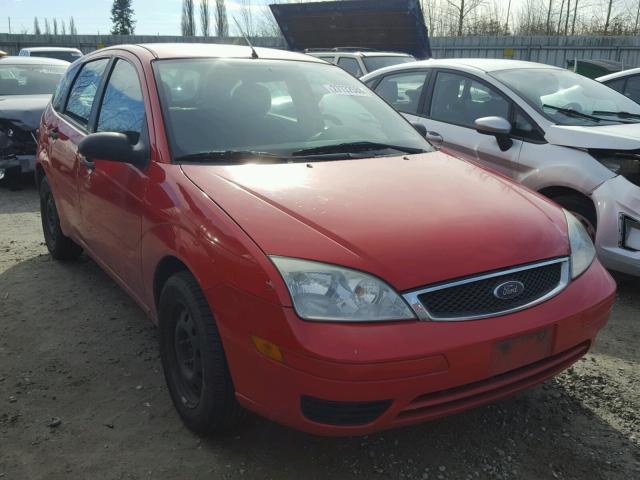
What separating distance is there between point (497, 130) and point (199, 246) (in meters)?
2.88

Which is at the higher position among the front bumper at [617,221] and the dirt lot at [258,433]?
the front bumper at [617,221]

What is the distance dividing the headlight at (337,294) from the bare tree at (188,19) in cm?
4307

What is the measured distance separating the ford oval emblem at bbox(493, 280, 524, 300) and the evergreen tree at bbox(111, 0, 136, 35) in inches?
2524

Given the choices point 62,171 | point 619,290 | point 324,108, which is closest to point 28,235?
point 62,171

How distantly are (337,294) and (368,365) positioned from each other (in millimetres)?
255

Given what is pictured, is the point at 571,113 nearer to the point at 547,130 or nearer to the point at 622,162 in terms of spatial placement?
the point at 547,130

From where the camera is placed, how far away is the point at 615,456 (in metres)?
2.38

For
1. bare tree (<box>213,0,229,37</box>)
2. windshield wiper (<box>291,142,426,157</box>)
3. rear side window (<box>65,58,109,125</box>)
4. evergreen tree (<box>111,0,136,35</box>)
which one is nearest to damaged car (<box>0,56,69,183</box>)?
rear side window (<box>65,58,109,125</box>)

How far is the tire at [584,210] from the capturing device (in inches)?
161

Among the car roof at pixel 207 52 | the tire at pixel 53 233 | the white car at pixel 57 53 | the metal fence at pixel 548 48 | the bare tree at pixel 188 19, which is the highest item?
the bare tree at pixel 188 19

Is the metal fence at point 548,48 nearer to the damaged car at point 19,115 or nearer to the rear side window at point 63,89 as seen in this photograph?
the damaged car at point 19,115

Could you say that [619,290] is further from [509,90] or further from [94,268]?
[94,268]

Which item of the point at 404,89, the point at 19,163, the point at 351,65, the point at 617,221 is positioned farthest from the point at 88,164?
the point at 351,65

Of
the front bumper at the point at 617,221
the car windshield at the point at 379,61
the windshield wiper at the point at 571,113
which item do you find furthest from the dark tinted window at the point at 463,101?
the car windshield at the point at 379,61
